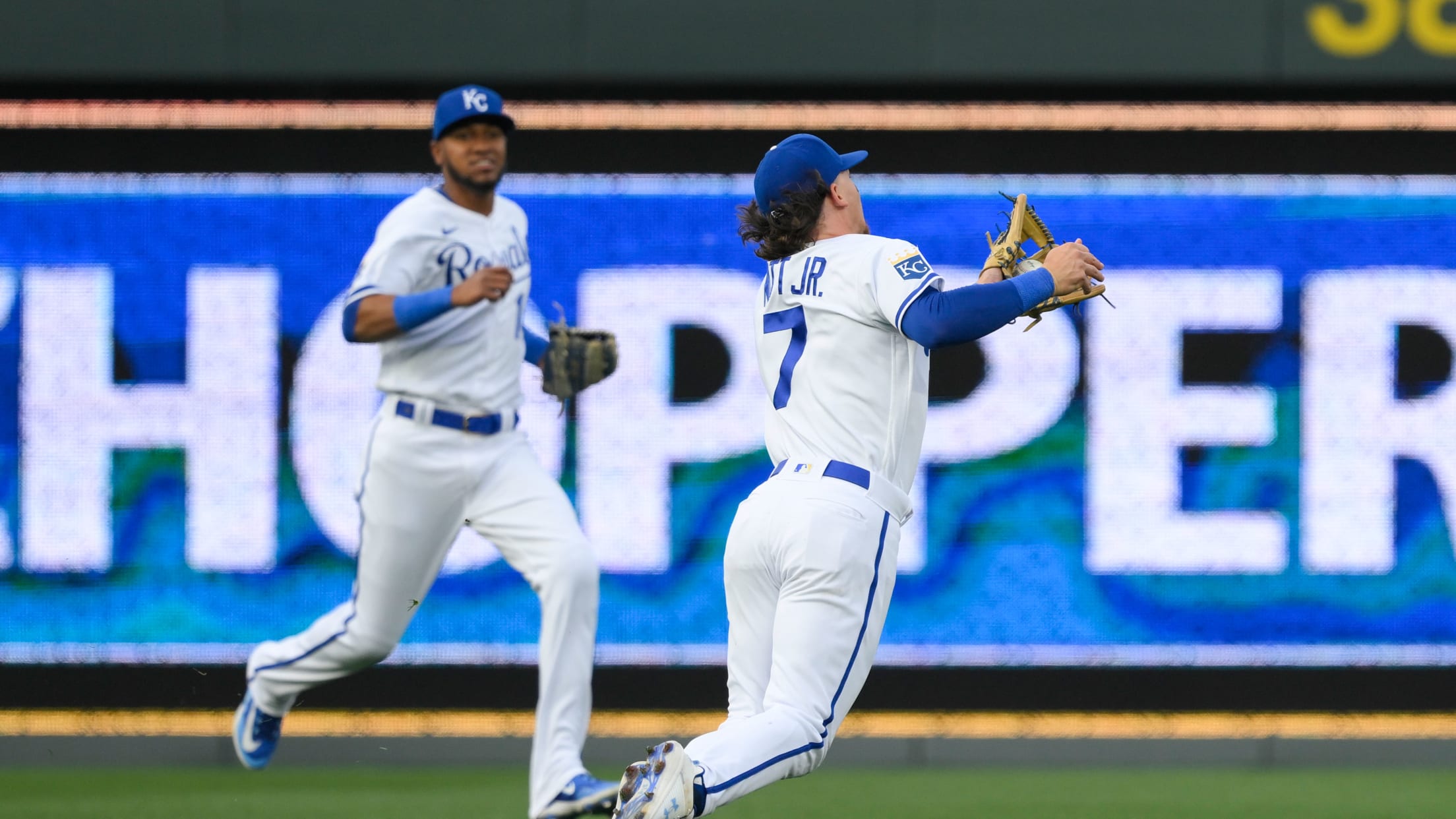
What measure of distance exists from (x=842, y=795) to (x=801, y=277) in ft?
8.32

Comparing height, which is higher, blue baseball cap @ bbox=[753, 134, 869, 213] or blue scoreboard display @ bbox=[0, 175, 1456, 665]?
blue baseball cap @ bbox=[753, 134, 869, 213]

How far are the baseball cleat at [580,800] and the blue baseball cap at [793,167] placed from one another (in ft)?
5.37

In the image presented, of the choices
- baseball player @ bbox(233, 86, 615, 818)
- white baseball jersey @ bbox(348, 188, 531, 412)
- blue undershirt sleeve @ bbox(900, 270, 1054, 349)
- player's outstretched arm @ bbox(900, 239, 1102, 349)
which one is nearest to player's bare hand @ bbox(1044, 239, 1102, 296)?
player's outstretched arm @ bbox(900, 239, 1102, 349)

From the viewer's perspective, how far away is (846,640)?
3.94 metres

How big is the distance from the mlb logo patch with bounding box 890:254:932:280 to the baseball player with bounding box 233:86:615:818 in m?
1.49

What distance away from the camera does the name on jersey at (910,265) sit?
155 inches

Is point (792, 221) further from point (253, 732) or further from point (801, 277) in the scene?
point (253, 732)

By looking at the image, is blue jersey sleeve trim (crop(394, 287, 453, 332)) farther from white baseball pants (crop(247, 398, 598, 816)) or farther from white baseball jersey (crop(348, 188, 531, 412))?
white baseball pants (crop(247, 398, 598, 816))

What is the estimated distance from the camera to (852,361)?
4023mm

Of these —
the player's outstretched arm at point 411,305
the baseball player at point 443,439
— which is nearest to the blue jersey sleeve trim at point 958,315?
the player's outstretched arm at point 411,305

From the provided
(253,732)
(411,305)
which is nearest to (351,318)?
(411,305)

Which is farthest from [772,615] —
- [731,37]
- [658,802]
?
[731,37]

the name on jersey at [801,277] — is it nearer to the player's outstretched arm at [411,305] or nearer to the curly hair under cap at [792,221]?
the curly hair under cap at [792,221]

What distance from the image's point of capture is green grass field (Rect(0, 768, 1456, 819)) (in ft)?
18.2
